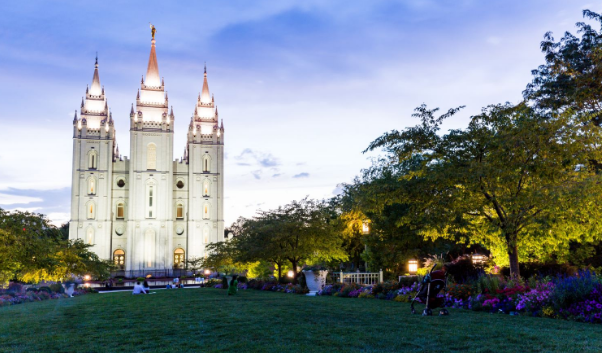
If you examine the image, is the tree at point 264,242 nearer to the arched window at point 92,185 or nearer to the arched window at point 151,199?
the arched window at point 151,199

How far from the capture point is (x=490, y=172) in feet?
47.9

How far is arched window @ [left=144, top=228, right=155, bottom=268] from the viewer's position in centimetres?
6781

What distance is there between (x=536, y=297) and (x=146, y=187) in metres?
62.8

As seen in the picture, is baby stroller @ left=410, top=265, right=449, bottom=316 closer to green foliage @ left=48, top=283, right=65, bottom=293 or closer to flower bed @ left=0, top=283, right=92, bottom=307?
flower bed @ left=0, top=283, right=92, bottom=307

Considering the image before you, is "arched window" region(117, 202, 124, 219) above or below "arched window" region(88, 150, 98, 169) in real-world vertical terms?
below

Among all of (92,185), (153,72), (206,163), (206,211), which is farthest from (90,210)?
(153,72)

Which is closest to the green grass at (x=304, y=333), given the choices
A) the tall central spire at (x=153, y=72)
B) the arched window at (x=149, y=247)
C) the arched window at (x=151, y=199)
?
the arched window at (x=149, y=247)

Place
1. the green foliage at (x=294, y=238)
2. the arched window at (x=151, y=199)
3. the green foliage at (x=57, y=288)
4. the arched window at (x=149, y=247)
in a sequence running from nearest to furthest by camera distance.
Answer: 1. the green foliage at (x=294, y=238)
2. the green foliage at (x=57, y=288)
3. the arched window at (x=149, y=247)
4. the arched window at (x=151, y=199)

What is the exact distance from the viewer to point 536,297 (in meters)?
11.8

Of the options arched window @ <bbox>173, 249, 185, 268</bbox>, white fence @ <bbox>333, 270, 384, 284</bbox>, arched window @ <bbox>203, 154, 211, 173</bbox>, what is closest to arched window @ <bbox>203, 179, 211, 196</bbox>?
arched window @ <bbox>203, 154, 211, 173</bbox>

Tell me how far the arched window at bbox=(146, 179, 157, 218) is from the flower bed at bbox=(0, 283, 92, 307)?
38374 mm

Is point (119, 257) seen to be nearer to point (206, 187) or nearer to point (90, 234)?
point (90, 234)

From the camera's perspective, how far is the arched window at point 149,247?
67812 mm

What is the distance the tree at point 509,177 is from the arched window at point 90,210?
194 feet
